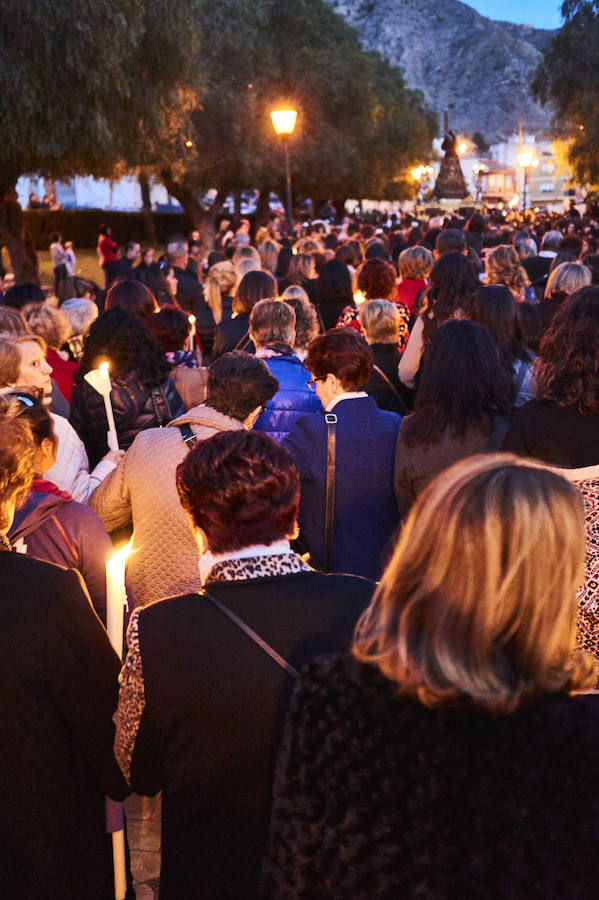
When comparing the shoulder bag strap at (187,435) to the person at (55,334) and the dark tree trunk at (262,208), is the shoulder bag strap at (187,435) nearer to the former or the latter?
the person at (55,334)

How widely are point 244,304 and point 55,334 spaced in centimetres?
143

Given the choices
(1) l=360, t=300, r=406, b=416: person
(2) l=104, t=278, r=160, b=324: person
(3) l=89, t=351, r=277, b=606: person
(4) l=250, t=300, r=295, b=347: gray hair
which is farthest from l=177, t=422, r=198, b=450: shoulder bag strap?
(2) l=104, t=278, r=160, b=324: person

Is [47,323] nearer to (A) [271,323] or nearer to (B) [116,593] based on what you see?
(A) [271,323]

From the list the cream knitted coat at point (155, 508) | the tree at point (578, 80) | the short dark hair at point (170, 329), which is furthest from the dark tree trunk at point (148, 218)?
the cream knitted coat at point (155, 508)

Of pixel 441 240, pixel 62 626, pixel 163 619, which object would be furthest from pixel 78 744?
pixel 441 240

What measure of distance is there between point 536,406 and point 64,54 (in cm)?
1121

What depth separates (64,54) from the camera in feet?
40.7

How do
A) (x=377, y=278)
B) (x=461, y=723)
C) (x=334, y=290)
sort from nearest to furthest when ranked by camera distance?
(x=461, y=723) → (x=377, y=278) → (x=334, y=290)

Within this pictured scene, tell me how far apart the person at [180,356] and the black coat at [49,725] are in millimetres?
3114

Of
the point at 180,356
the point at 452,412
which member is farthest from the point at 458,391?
the point at 180,356

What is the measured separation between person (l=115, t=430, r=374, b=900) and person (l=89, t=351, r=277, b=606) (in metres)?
1.21

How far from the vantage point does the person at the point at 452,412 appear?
3711 mm

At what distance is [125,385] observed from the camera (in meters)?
4.55

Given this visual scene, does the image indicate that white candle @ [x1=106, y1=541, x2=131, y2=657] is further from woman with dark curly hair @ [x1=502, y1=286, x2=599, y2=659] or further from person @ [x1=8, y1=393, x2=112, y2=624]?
woman with dark curly hair @ [x1=502, y1=286, x2=599, y2=659]
